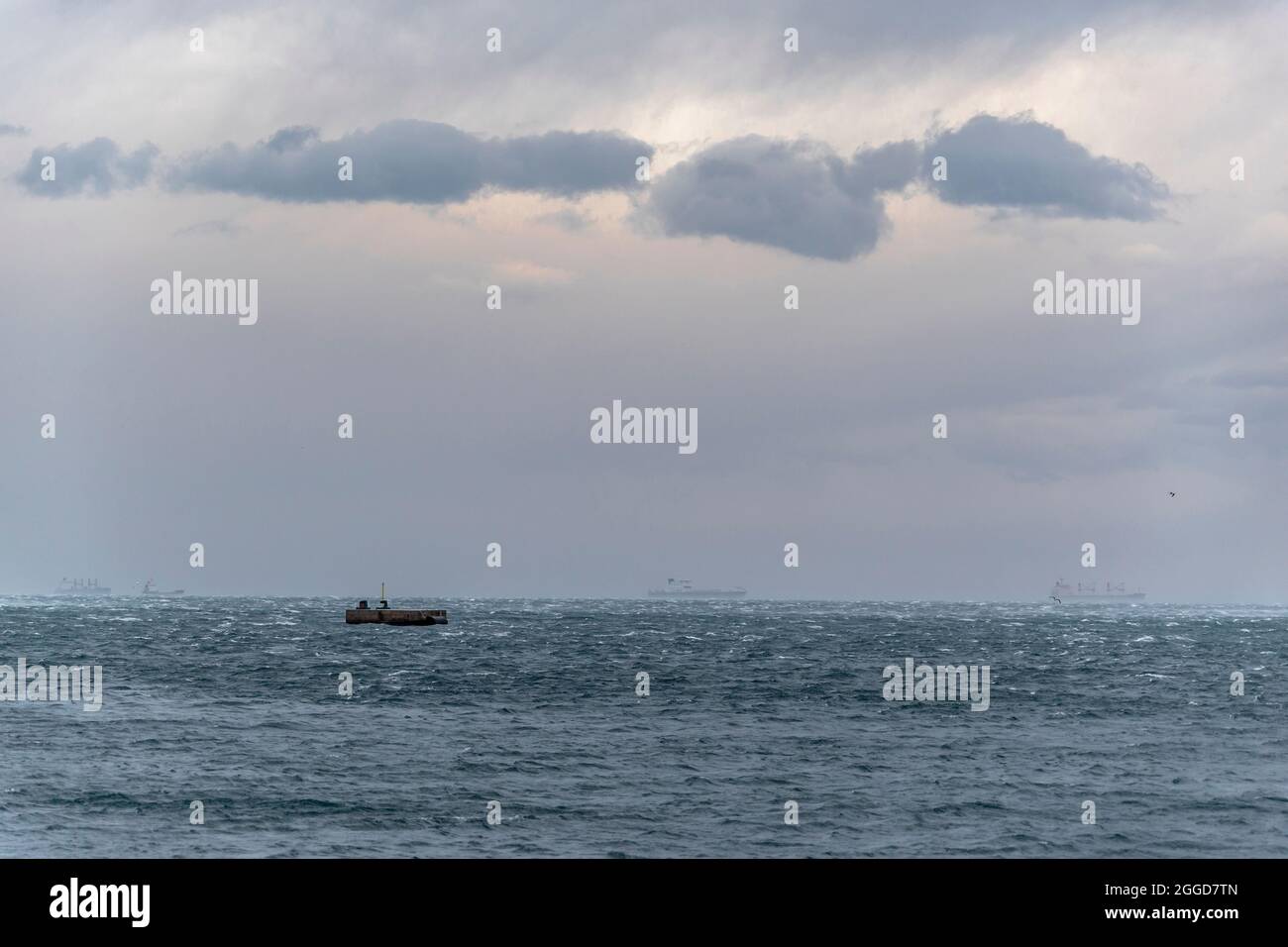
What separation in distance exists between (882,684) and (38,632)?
122 meters

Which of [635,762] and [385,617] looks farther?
[385,617]

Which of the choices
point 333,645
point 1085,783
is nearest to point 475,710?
point 1085,783

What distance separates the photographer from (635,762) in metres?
58.3

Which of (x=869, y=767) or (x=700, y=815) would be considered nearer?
(x=700, y=815)

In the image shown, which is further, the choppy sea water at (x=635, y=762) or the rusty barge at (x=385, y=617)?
the rusty barge at (x=385, y=617)

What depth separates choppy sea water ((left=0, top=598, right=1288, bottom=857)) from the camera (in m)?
42.8

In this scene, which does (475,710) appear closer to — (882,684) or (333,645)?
(882,684)

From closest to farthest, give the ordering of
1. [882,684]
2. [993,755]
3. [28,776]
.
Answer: [28,776] < [993,755] < [882,684]

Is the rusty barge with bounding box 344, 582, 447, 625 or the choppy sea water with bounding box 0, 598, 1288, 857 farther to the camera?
the rusty barge with bounding box 344, 582, 447, 625

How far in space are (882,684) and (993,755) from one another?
112 ft

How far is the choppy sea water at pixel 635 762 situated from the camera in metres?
42.8

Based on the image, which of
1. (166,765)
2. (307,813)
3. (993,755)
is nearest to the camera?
(307,813)
